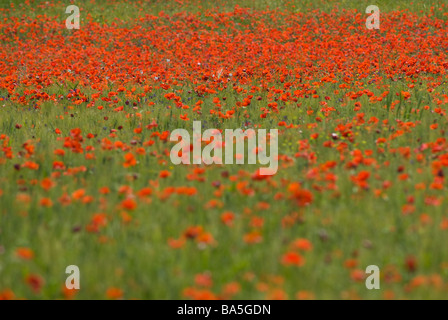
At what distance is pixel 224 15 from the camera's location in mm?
16156

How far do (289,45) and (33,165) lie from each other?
28.2 ft

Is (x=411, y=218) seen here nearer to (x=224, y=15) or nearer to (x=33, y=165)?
(x=33, y=165)

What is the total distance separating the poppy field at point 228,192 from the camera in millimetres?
2764

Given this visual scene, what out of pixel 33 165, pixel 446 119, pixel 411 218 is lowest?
pixel 411 218

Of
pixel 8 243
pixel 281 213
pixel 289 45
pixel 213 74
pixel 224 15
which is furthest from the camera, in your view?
pixel 224 15

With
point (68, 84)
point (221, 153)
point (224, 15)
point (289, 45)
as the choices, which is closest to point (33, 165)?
point (221, 153)

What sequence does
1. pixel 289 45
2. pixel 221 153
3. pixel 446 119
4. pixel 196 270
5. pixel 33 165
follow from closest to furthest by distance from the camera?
pixel 196 270, pixel 33 165, pixel 221 153, pixel 446 119, pixel 289 45

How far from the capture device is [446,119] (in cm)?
567

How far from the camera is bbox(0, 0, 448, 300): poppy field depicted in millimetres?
2764

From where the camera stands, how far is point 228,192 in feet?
12.6

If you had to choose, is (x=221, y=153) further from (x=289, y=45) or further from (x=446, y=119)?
(x=289, y=45)

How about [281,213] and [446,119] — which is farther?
[446,119]
